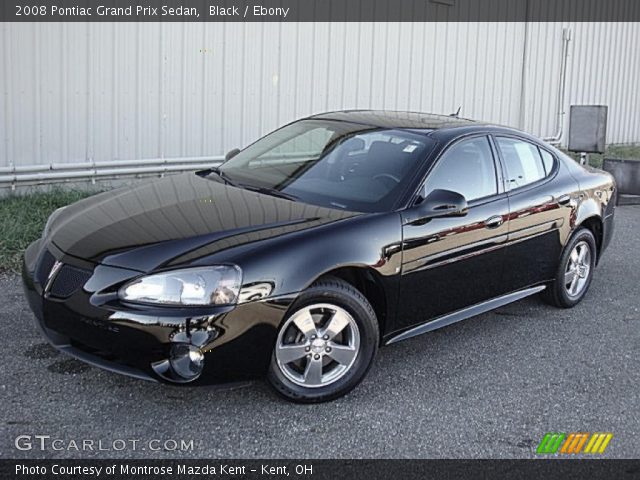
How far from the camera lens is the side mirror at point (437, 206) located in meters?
4.66

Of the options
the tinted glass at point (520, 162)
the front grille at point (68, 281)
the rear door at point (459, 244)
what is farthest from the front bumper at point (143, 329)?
the tinted glass at point (520, 162)

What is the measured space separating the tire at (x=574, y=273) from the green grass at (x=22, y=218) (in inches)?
161

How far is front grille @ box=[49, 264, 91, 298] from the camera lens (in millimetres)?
3995

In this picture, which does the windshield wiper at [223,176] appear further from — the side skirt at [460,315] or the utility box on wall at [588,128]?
the utility box on wall at [588,128]

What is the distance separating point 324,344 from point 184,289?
82cm

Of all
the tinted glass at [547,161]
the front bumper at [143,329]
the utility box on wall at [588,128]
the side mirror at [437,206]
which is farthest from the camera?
the utility box on wall at [588,128]

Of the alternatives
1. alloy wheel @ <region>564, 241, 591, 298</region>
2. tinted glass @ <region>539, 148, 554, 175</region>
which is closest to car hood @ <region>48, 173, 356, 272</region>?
tinted glass @ <region>539, 148, 554, 175</region>

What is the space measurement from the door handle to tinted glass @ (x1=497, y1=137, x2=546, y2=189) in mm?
341

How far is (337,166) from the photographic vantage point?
5109 millimetres

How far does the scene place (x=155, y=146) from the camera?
8828 millimetres

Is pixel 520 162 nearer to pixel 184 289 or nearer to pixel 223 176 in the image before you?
pixel 223 176

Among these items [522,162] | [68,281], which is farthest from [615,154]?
[68,281]

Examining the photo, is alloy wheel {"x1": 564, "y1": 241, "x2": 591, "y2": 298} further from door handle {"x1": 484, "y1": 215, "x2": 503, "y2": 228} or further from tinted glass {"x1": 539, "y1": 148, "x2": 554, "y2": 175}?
door handle {"x1": 484, "y1": 215, "x2": 503, "y2": 228}

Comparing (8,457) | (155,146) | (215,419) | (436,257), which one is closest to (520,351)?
(436,257)
